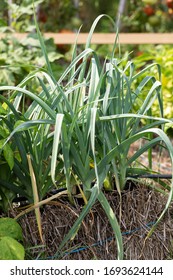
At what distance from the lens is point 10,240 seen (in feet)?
5.98

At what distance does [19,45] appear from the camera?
159 inches

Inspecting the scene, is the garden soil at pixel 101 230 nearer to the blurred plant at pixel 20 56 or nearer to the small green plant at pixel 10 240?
the small green plant at pixel 10 240

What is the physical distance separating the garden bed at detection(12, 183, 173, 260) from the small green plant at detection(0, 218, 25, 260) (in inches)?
3.2

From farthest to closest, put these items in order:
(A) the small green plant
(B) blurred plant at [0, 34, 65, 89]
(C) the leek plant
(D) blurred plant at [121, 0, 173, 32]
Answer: (D) blurred plant at [121, 0, 173, 32] → (B) blurred plant at [0, 34, 65, 89] → (C) the leek plant → (A) the small green plant

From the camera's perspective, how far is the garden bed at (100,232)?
6.57ft

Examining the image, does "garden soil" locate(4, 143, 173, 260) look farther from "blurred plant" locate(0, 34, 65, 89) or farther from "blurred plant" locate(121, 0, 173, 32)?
"blurred plant" locate(121, 0, 173, 32)

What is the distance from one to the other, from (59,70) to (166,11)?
14.8 ft

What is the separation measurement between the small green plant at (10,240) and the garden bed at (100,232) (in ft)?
0.27

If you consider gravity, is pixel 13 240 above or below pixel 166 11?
below

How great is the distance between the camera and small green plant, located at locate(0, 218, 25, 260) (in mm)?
1807

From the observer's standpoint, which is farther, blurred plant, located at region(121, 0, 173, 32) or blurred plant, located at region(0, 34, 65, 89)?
blurred plant, located at region(121, 0, 173, 32)

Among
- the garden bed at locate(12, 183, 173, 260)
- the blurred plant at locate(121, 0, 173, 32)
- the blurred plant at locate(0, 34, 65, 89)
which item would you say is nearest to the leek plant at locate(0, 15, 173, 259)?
the garden bed at locate(12, 183, 173, 260)
